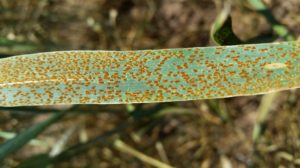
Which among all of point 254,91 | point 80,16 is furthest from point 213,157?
point 254,91

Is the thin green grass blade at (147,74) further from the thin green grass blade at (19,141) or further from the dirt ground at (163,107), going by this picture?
the dirt ground at (163,107)

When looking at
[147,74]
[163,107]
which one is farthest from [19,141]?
[163,107]

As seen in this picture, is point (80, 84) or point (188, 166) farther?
point (188, 166)

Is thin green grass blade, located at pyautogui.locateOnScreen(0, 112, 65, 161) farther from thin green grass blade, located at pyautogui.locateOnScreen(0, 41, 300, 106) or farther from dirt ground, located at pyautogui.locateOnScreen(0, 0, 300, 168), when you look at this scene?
dirt ground, located at pyautogui.locateOnScreen(0, 0, 300, 168)

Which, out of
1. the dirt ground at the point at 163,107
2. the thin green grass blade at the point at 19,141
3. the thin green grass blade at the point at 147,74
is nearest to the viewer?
the thin green grass blade at the point at 147,74

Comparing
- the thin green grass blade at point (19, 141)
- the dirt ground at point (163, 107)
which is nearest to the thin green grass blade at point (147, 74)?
the thin green grass blade at point (19, 141)

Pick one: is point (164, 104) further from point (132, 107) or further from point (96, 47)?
point (96, 47)

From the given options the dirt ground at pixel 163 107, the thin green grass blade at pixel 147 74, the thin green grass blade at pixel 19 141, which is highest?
the thin green grass blade at pixel 147 74
